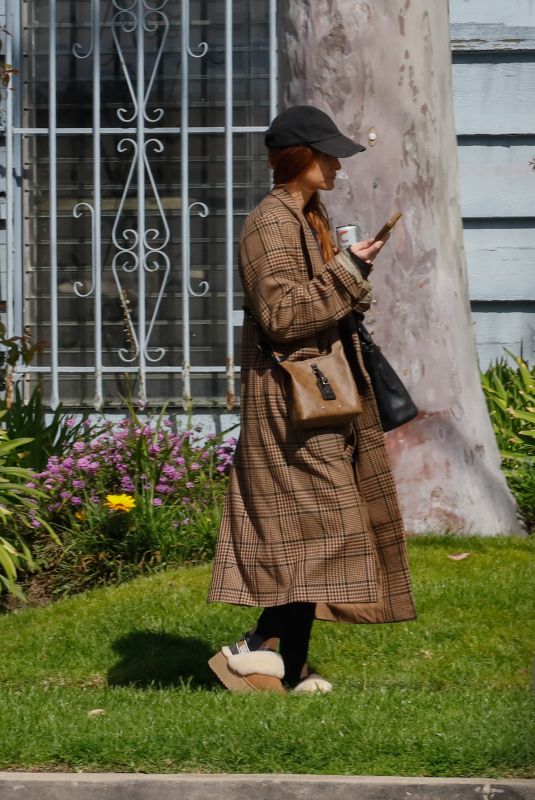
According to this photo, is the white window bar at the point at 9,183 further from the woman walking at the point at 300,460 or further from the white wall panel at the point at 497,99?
→ the woman walking at the point at 300,460

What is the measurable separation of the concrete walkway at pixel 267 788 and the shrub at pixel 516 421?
11.7 ft

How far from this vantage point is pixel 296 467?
4.52 metres

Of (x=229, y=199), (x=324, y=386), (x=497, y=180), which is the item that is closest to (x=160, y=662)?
(x=324, y=386)

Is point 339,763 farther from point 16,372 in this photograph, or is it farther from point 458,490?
point 16,372

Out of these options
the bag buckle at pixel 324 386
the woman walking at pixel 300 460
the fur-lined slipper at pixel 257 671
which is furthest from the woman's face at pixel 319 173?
the fur-lined slipper at pixel 257 671

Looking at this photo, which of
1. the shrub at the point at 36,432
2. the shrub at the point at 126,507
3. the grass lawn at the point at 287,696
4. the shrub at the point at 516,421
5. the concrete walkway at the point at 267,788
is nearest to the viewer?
the concrete walkway at the point at 267,788

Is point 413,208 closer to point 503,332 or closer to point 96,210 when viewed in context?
point 503,332

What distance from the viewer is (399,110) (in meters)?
6.50

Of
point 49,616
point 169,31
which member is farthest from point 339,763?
point 169,31

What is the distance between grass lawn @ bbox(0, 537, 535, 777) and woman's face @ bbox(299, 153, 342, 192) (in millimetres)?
1767

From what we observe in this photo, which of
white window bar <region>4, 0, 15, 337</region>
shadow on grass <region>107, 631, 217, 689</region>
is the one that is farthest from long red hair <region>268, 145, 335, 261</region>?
white window bar <region>4, 0, 15, 337</region>

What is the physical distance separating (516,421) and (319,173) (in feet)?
12.0

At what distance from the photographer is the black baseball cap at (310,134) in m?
4.52

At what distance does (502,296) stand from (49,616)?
3842mm
